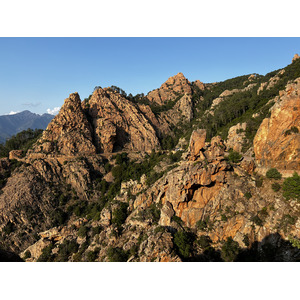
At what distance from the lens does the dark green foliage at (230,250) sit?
78.4 feet

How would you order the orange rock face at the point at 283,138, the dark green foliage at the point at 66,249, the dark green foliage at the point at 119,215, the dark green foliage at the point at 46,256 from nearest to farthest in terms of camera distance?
the orange rock face at the point at 283,138 < the dark green foliage at the point at 66,249 < the dark green foliage at the point at 46,256 < the dark green foliage at the point at 119,215

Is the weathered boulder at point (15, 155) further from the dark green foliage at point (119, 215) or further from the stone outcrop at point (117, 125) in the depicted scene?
the dark green foliage at point (119, 215)

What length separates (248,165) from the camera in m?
30.9

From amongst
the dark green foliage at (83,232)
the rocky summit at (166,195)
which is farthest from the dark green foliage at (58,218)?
the dark green foliage at (83,232)

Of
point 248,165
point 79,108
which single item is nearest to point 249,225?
point 248,165

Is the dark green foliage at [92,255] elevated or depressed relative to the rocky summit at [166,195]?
depressed

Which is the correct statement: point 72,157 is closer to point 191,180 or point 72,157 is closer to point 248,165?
point 191,180

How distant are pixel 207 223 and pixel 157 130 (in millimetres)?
67352

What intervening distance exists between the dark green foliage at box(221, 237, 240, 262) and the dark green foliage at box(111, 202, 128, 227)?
64.8ft

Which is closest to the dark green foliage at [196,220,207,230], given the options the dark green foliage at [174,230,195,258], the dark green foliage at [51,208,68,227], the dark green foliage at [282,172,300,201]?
the dark green foliage at [174,230,195,258]

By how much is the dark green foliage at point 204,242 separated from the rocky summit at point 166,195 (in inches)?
5.9

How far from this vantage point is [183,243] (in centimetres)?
2525

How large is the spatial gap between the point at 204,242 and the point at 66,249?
88.7ft

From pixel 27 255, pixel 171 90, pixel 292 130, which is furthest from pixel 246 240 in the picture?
pixel 171 90
